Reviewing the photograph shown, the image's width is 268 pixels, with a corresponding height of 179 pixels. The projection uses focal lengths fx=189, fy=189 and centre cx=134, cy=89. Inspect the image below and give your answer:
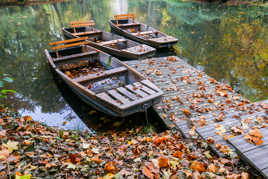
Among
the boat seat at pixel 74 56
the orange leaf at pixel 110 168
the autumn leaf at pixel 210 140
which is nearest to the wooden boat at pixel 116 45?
the boat seat at pixel 74 56

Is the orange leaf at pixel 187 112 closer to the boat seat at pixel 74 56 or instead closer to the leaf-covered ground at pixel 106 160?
the leaf-covered ground at pixel 106 160

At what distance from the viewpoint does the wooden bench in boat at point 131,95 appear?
15.6ft

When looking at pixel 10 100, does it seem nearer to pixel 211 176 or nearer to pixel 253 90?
pixel 211 176

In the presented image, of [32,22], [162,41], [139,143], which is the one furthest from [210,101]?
[32,22]

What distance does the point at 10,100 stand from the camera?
23.4ft

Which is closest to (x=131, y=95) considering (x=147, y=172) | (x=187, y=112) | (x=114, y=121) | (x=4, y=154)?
(x=114, y=121)

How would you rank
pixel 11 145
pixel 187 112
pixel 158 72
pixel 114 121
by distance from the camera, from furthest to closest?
pixel 158 72 < pixel 114 121 < pixel 187 112 < pixel 11 145

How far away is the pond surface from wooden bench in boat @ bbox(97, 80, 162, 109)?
3.36 ft

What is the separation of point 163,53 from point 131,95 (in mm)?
6792

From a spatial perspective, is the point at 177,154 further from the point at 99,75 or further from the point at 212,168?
the point at 99,75

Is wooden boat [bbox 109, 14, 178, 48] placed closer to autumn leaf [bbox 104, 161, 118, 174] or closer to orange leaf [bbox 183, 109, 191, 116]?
orange leaf [bbox 183, 109, 191, 116]

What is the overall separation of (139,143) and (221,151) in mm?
1576

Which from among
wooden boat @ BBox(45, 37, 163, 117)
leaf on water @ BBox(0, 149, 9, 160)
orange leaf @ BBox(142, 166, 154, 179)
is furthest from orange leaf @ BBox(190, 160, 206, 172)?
leaf on water @ BBox(0, 149, 9, 160)

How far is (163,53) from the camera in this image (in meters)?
11.2
